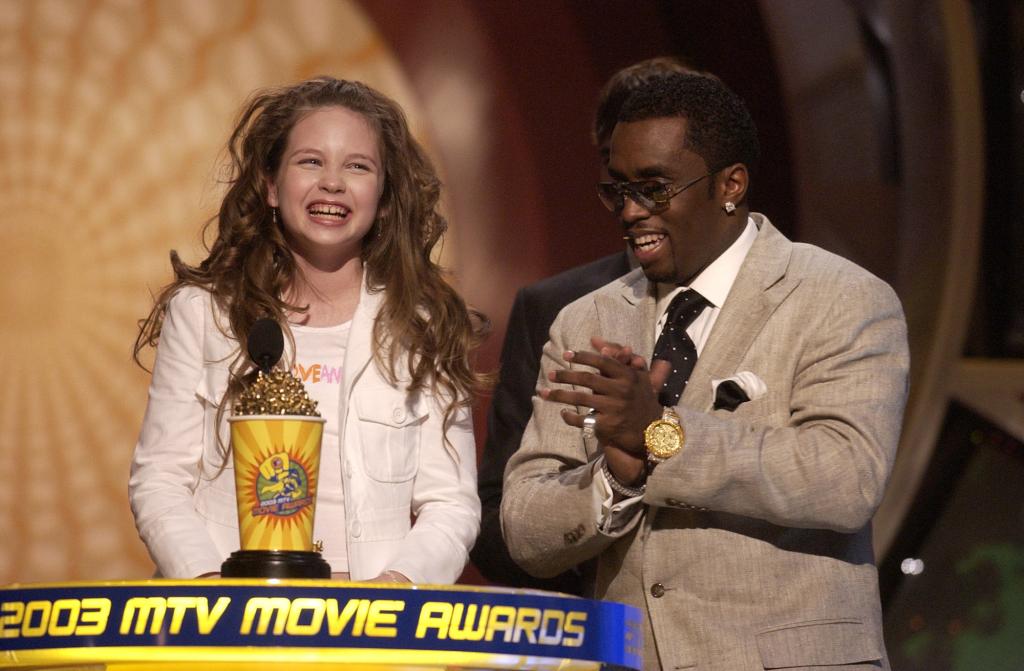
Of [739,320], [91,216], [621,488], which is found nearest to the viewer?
[621,488]

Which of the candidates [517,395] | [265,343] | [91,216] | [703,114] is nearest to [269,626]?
[265,343]

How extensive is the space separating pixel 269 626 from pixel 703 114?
1.46m

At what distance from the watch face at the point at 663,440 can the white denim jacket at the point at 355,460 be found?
1.46 feet

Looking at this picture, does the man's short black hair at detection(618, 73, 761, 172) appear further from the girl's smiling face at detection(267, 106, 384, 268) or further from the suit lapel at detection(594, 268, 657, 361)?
the girl's smiling face at detection(267, 106, 384, 268)

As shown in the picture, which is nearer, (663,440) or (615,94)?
(663,440)

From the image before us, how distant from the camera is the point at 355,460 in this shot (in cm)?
275

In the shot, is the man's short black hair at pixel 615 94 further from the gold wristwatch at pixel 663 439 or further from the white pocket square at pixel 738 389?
the gold wristwatch at pixel 663 439

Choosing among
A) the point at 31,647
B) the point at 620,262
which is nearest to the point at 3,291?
the point at 620,262

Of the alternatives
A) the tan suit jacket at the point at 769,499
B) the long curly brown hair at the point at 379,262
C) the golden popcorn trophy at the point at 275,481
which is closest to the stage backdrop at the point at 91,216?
the long curly brown hair at the point at 379,262

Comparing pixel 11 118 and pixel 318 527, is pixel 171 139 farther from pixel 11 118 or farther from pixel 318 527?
pixel 318 527

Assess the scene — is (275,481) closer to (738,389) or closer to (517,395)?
(738,389)

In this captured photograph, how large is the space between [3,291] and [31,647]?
9.10 ft

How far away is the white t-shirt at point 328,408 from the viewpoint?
2.73 metres

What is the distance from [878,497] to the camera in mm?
2486
